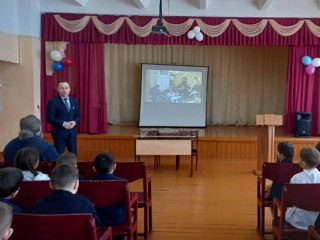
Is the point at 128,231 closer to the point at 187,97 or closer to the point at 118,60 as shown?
the point at 187,97

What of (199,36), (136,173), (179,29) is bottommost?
(136,173)

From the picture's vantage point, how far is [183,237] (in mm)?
3727

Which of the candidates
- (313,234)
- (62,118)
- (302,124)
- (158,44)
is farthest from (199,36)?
(313,234)

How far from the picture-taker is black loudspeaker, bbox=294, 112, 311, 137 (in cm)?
749

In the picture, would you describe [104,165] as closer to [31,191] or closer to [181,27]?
[31,191]

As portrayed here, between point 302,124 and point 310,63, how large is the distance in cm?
115

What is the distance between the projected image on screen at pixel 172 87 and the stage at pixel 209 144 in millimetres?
1589

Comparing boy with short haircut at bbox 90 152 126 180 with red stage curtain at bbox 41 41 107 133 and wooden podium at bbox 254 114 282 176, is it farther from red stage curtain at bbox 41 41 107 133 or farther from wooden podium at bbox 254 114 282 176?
red stage curtain at bbox 41 41 107 133

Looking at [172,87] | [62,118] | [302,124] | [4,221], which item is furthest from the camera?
[172,87]

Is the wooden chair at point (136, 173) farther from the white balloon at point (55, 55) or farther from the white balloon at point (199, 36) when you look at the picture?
the white balloon at point (55, 55)

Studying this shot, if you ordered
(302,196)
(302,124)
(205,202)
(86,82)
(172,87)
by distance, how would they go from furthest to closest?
(172,87), (86,82), (302,124), (205,202), (302,196)

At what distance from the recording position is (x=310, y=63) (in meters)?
7.45

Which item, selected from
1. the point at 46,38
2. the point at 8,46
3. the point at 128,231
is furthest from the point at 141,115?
the point at 128,231

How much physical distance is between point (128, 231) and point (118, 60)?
7224 mm
